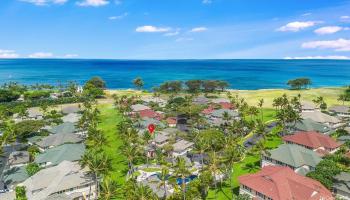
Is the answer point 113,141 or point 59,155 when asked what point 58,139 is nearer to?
point 59,155

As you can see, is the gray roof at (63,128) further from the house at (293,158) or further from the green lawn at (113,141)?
the house at (293,158)

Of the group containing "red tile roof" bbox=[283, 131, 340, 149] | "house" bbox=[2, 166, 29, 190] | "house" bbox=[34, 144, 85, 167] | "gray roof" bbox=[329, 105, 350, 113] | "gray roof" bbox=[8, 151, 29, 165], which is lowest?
"house" bbox=[2, 166, 29, 190]

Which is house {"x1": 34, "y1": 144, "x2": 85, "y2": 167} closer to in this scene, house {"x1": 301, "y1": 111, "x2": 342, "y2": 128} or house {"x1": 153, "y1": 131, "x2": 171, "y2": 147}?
house {"x1": 153, "y1": 131, "x2": 171, "y2": 147}

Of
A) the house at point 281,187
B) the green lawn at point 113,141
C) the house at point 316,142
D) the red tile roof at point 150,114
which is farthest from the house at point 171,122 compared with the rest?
the house at point 281,187

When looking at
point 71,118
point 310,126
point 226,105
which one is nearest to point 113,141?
point 71,118

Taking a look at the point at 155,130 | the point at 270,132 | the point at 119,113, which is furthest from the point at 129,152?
the point at 119,113

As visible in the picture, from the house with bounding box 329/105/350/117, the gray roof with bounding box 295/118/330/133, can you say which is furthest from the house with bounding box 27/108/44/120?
the house with bounding box 329/105/350/117

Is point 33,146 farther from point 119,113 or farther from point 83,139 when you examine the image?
point 119,113
